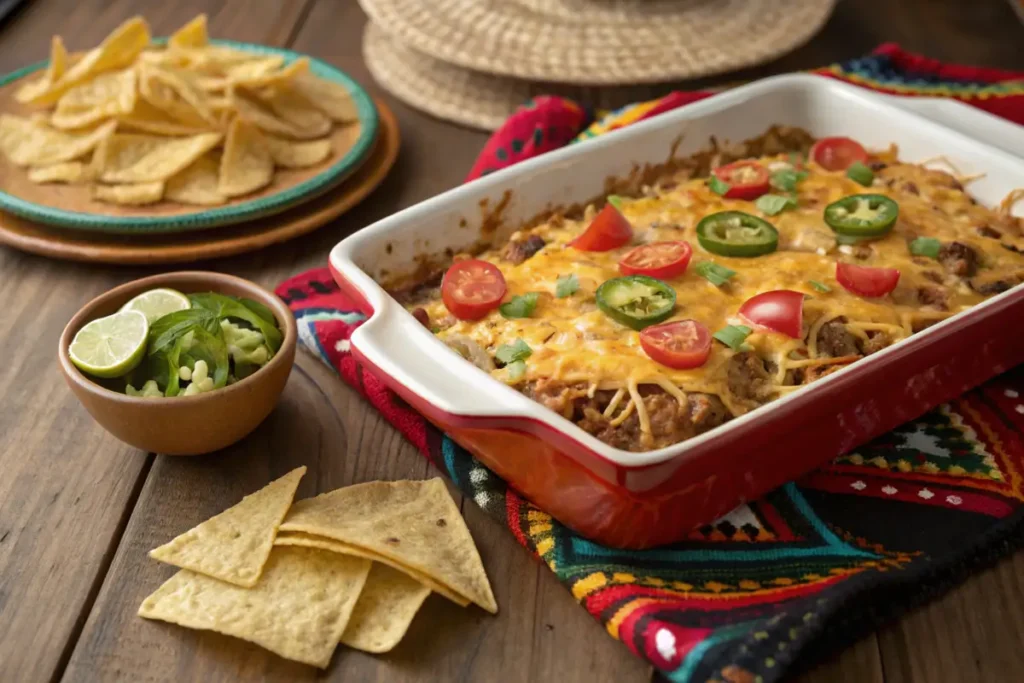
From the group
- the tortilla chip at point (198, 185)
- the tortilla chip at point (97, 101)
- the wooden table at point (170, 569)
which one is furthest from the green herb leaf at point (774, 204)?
the tortilla chip at point (97, 101)

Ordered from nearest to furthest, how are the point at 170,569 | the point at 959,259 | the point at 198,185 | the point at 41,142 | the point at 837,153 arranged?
1. the point at 170,569
2. the point at 959,259
3. the point at 837,153
4. the point at 198,185
5. the point at 41,142

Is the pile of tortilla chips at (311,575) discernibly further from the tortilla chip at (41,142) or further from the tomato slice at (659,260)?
the tortilla chip at (41,142)

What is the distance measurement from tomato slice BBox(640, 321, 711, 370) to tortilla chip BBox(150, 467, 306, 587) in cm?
70

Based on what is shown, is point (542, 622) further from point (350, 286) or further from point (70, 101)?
point (70, 101)

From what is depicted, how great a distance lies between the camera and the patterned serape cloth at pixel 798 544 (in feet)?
5.77

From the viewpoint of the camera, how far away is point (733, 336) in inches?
82.2

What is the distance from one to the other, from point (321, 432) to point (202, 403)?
0.33 metres

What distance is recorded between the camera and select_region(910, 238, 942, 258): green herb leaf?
241 centimetres

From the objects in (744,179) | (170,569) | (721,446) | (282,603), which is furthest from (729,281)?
(170,569)

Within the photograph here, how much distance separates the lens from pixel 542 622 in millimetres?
1903

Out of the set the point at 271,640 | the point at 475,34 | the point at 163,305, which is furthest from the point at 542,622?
the point at 475,34

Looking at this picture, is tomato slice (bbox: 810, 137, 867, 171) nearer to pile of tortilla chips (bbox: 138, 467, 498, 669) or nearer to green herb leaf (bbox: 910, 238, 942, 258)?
green herb leaf (bbox: 910, 238, 942, 258)

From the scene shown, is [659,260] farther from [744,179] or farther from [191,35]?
[191,35]

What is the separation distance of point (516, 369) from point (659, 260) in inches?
17.6
